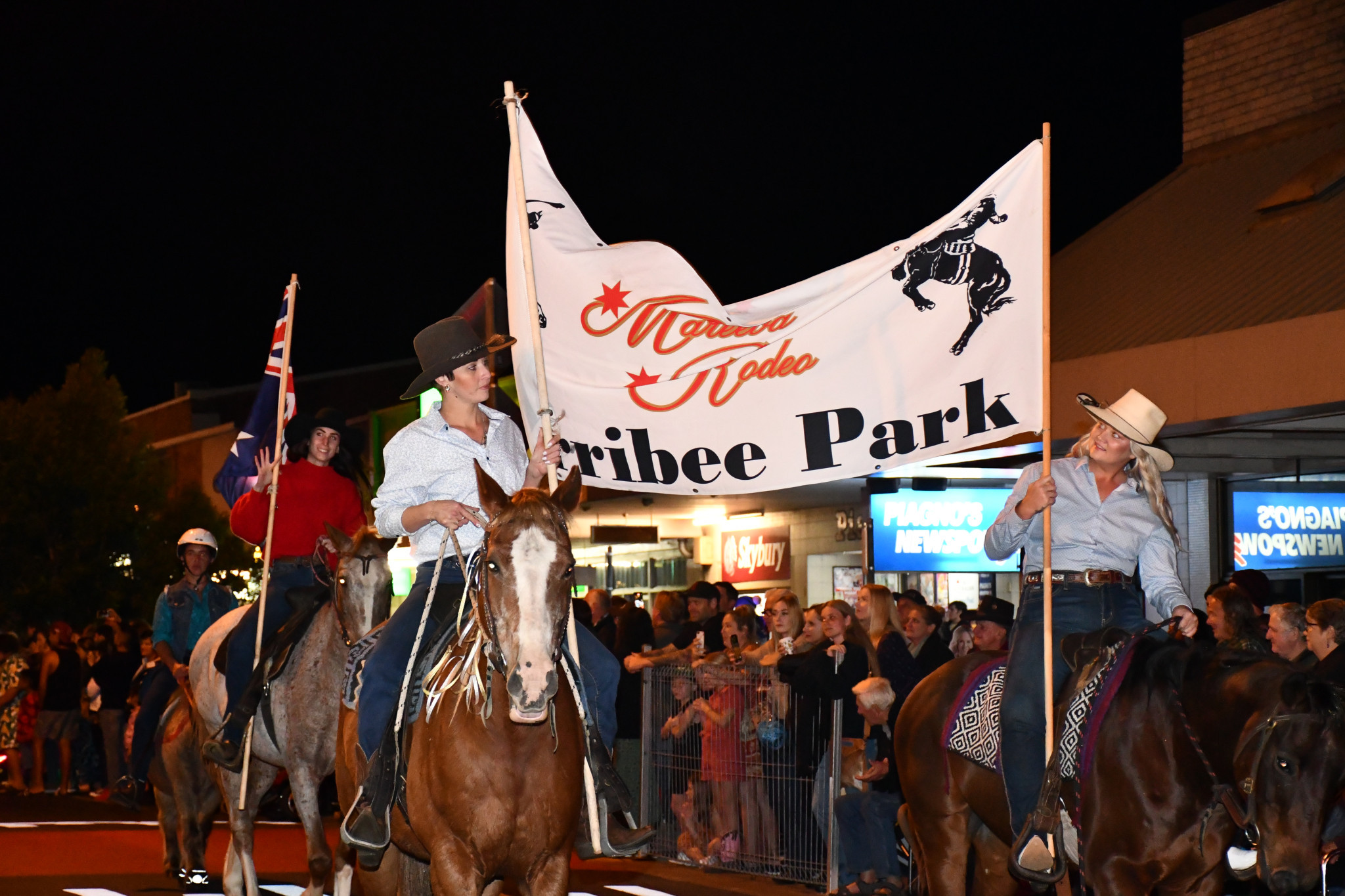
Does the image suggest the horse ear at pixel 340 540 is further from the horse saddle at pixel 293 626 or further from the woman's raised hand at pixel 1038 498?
the woman's raised hand at pixel 1038 498

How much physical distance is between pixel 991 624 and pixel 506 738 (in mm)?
6862

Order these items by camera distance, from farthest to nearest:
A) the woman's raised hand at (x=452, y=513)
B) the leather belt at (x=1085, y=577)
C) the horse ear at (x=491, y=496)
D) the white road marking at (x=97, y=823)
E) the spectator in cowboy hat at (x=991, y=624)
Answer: the white road marking at (x=97, y=823) → the spectator in cowboy hat at (x=991, y=624) → the leather belt at (x=1085, y=577) → the woman's raised hand at (x=452, y=513) → the horse ear at (x=491, y=496)

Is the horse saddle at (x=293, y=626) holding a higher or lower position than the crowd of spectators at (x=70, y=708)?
higher

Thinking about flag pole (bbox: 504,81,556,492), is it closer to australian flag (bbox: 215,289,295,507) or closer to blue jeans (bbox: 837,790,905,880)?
australian flag (bbox: 215,289,295,507)

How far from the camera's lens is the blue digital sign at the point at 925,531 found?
59.9 feet

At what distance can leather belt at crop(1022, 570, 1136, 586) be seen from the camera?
7.59 m

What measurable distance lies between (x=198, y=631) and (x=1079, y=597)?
8.25 metres

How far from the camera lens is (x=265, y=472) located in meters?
10.5

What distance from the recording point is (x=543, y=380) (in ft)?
23.6

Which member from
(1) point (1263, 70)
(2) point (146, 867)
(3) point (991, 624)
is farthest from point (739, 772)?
(1) point (1263, 70)

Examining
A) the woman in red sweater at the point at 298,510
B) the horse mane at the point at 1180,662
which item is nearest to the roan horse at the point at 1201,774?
the horse mane at the point at 1180,662

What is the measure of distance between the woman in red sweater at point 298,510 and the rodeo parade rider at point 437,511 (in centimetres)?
344

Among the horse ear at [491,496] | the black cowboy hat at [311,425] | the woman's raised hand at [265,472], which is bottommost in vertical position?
→ the horse ear at [491,496]

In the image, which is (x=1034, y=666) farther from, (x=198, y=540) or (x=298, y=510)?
(x=198, y=540)
